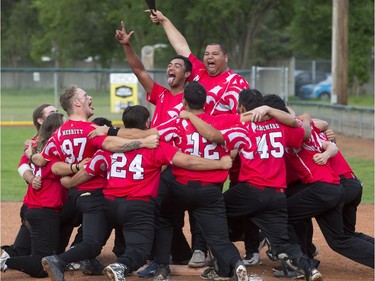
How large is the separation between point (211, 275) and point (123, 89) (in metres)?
22.3

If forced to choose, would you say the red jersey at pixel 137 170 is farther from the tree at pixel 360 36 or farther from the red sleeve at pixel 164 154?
the tree at pixel 360 36

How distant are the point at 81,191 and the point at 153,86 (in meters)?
1.43

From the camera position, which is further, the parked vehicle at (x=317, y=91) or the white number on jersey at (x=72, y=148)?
the parked vehicle at (x=317, y=91)

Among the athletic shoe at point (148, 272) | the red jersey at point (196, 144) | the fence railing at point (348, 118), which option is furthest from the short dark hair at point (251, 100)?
the fence railing at point (348, 118)

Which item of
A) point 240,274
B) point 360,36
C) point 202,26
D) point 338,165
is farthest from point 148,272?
point 360,36

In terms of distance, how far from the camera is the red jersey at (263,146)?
8516mm

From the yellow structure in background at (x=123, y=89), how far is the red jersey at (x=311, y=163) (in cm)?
2180

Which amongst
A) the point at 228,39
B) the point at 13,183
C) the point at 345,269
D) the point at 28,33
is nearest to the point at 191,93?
the point at 345,269

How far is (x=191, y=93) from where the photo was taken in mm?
8422

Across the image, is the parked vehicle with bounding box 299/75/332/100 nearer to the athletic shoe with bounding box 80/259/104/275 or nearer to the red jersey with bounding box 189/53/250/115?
the red jersey with bounding box 189/53/250/115

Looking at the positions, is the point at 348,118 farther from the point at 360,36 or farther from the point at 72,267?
the point at 360,36

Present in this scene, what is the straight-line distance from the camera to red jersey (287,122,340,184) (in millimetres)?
8906

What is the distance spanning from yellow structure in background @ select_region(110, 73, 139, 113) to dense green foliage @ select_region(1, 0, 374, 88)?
1112cm

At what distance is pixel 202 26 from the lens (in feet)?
148
